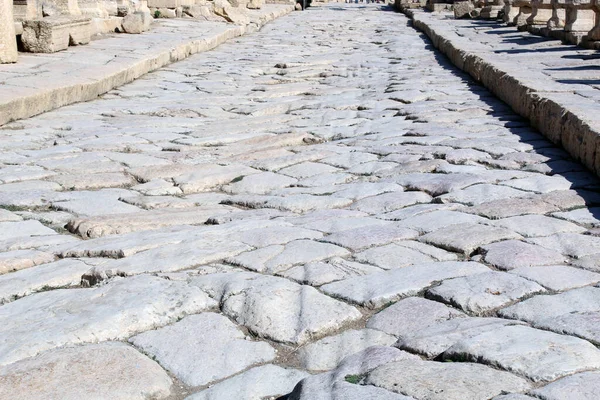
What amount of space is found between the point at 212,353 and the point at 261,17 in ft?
56.8

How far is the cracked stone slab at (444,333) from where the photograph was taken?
7.91ft

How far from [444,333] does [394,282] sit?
534 millimetres

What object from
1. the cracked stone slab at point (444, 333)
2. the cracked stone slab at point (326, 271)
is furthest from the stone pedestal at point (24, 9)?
the cracked stone slab at point (444, 333)

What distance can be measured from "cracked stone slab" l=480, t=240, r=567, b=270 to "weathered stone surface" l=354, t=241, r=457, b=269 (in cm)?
15

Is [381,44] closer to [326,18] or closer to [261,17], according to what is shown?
[261,17]

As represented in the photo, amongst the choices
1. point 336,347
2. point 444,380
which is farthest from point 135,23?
point 444,380

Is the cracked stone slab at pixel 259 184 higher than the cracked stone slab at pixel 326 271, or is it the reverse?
the cracked stone slab at pixel 326 271

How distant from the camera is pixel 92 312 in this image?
109 inches

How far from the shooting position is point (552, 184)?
438 cm

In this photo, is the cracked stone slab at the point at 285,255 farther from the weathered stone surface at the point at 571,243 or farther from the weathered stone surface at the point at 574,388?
the weathered stone surface at the point at 574,388

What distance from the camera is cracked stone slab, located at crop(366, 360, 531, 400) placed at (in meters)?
2.05

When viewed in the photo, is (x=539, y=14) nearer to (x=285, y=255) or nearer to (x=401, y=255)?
(x=401, y=255)

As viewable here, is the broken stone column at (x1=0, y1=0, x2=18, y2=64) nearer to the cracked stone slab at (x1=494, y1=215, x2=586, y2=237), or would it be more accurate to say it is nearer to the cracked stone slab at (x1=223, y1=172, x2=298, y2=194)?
the cracked stone slab at (x1=223, y1=172, x2=298, y2=194)

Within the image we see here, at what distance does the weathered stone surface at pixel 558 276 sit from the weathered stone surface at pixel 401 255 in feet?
1.06
